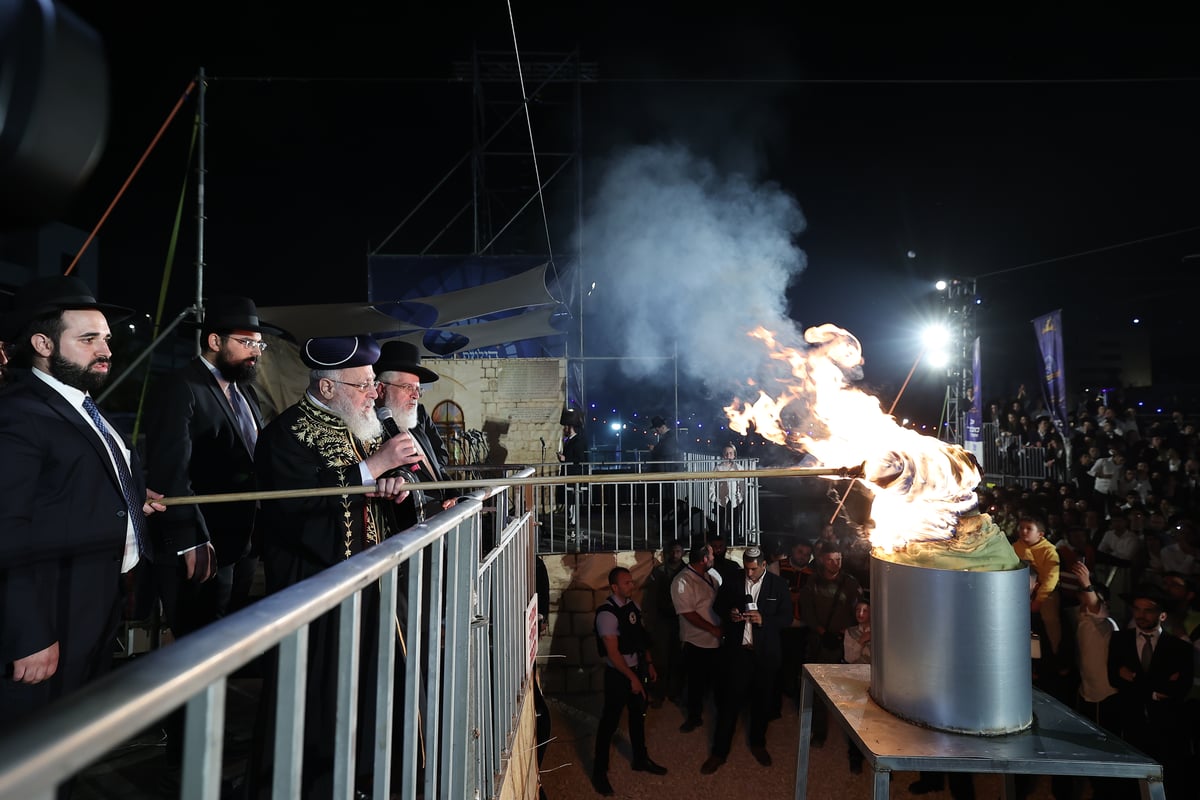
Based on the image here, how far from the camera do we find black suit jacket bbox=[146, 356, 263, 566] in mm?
3572

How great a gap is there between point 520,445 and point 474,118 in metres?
7.29

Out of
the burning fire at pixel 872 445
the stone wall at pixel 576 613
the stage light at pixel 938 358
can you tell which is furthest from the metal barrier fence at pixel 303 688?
the stage light at pixel 938 358

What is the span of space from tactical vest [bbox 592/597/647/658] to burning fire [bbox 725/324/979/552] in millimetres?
2843

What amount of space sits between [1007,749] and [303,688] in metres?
2.17

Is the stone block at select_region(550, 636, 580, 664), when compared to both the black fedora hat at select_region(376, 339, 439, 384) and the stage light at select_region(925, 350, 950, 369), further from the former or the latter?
the stage light at select_region(925, 350, 950, 369)

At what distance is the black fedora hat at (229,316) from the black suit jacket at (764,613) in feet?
16.7

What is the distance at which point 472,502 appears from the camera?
2.48 metres

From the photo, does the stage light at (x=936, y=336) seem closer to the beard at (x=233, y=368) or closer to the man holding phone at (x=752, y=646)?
the man holding phone at (x=752, y=646)

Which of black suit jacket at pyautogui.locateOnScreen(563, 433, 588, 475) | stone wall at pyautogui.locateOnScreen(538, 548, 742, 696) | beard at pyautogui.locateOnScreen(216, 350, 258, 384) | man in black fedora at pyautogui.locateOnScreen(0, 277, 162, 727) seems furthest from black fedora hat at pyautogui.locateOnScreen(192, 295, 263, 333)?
black suit jacket at pyautogui.locateOnScreen(563, 433, 588, 475)

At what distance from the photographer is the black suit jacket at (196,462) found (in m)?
3.57

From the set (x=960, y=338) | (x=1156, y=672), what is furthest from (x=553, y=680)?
(x=960, y=338)

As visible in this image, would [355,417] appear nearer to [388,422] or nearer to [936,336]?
[388,422]

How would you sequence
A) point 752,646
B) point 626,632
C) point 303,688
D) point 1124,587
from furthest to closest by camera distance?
1. point 1124,587
2. point 752,646
3. point 626,632
4. point 303,688

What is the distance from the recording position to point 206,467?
3.89 metres
